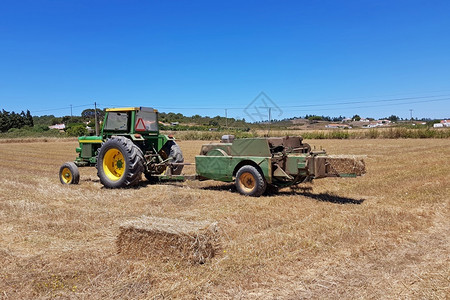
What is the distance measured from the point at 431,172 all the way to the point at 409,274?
8.53 m

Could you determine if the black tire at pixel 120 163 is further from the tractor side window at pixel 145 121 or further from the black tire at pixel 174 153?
the black tire at pixel 174 153

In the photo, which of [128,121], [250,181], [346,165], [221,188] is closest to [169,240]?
[250,181]

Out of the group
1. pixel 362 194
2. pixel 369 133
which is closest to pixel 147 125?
pixel 362 194

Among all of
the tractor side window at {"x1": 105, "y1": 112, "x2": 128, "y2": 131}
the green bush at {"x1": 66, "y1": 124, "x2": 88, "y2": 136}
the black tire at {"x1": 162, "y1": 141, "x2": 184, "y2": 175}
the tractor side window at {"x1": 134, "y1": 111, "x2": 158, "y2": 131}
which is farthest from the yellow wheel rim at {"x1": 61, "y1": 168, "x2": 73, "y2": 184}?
the green bush at {"x1": 66, "y1": 124, "x2": 88, "y2": 136}

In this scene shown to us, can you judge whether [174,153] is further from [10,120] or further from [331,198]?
[10,120]

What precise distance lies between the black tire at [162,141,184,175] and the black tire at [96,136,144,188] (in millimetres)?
1108

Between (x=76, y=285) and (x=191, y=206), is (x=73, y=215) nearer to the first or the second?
(x=191, y=206)

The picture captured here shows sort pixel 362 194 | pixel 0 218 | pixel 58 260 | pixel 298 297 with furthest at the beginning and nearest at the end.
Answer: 1. pixel 362 194
2. pixel 0 218
3. pixel 58 260
4. pixel 298 297

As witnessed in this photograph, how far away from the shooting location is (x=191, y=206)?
24.6 feet

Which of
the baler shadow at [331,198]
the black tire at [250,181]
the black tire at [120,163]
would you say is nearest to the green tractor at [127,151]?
the black tire at [120,163]

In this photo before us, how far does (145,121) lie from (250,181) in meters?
3.71

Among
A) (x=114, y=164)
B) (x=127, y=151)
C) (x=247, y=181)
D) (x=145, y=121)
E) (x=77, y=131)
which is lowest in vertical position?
(x=247, y=181)

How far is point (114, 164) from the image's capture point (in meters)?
10.1

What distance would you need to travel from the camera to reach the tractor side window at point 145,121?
1027 centimetres
